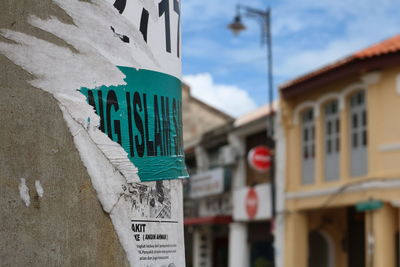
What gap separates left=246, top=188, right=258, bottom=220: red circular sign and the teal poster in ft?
63.2

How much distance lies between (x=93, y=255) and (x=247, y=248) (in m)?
21.5

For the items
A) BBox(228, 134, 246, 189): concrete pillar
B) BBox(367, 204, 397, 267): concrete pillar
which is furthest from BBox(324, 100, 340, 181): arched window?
BBox(228, 134, 246, 189): concrete pillar

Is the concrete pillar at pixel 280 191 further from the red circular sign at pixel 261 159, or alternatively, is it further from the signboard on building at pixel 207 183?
the signboard on building at pixel 207 183

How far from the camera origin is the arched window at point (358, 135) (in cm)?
1711

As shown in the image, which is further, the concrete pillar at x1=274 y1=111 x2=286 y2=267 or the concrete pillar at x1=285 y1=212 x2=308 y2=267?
the concrete pillar at x1=274 y1=111 x2=286 y2=267

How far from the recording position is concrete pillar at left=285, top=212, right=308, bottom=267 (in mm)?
19688

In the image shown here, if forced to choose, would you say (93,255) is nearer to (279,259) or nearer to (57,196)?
(57,196)

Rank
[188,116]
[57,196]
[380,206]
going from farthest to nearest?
1. [188,116]
2. [380,206]
3. [57,196]

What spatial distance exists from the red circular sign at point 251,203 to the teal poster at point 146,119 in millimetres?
19259

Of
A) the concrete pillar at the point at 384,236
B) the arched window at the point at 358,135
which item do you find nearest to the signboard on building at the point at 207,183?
the arched window at the point at 358,135

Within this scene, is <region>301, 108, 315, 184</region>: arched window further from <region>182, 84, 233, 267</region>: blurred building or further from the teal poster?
the teal poster

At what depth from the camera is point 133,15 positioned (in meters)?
2.50

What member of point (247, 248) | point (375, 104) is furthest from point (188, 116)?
point (375, 104)

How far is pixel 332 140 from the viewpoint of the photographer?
18219mm
